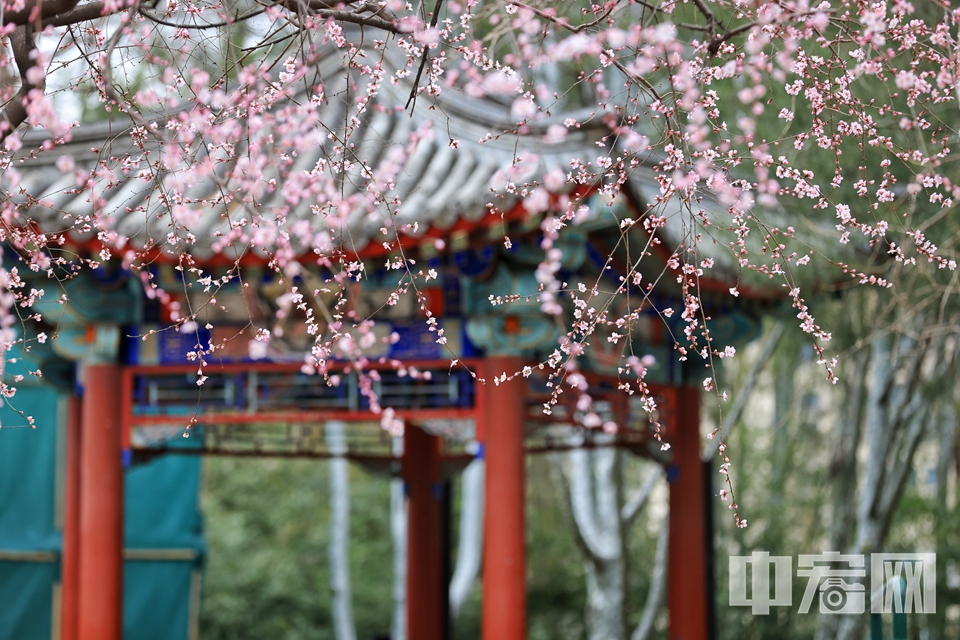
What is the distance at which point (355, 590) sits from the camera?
11891 millimetres

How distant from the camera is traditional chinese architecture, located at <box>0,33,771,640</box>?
445 cm

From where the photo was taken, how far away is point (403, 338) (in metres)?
4.98

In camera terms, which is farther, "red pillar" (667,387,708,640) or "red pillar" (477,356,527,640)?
"red pillar" (667,387,708,640)

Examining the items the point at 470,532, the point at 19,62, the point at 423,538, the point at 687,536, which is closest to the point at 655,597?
the point at 470,532

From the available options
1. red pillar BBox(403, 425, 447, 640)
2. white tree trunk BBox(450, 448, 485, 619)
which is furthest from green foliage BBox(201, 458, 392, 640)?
red pillar BBox(403, 425, 447, 640)

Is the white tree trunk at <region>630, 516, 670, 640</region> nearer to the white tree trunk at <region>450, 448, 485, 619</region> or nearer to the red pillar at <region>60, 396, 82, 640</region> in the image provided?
the white tree trunk at <region>450, 448, 485, 619</region>

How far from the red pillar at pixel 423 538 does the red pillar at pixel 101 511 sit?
217cm

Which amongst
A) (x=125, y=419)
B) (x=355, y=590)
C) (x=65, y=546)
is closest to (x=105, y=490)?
(x=125, y=419)

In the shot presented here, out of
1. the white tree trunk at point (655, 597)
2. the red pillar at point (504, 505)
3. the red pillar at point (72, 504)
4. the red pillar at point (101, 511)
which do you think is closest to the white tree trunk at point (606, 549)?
the white tree trunk at point (655, 597)

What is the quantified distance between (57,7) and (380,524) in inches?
412

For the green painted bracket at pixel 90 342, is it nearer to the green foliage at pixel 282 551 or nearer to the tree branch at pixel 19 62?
the tree branch at pixel 19 62

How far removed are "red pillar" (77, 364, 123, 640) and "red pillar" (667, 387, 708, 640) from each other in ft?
9.33

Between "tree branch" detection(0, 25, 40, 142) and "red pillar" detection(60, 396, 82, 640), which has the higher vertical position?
"tree branch" detection(0, 25, 40, 142)

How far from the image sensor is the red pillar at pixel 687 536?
19.5 feet
